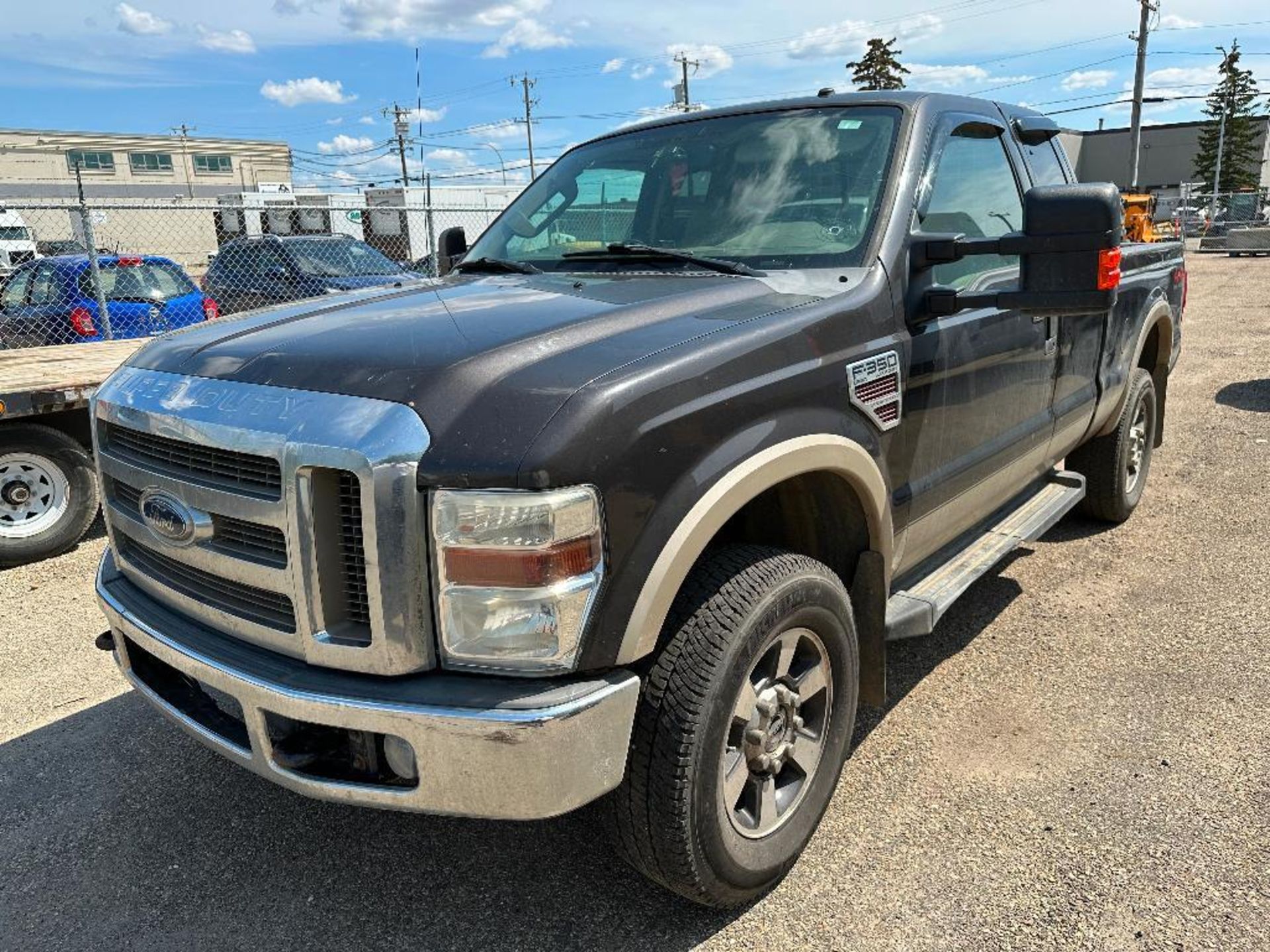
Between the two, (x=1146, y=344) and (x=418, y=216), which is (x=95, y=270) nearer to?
(x=1146, y=344)

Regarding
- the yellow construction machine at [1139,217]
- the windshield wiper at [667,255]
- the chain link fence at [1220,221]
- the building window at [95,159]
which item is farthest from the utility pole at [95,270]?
the building window at [95,159]

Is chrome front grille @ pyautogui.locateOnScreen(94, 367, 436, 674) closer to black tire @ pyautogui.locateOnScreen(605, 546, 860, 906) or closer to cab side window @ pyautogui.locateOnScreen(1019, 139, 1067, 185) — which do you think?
black tire @ pyautogui.locateOnScreen(605, 546, 860, 906)

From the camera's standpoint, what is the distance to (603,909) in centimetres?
248

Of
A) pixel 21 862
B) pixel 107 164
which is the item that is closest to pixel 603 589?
pixel 21 862

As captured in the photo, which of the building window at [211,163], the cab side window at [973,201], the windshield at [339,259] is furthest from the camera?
the building window at [211,163]

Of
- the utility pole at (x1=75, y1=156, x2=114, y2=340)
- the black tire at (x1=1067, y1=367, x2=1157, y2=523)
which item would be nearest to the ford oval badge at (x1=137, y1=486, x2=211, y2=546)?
the black tire at (x1=1067, y1=367, x2=1157, y2=523)

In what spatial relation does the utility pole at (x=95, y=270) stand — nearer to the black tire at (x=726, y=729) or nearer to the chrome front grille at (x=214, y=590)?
the chrome front grille at (x=214, y=590)

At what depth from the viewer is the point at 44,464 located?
5469 millimetres

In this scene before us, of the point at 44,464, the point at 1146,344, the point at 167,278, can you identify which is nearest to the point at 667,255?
the point at 1146,344

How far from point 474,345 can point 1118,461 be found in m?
4.12

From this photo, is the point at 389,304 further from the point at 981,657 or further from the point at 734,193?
the point at 981,657

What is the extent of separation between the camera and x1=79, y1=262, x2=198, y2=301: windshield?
9695 mm

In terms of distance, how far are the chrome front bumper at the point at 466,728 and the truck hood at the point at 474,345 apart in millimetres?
448

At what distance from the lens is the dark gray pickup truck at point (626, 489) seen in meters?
1.90
